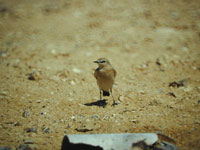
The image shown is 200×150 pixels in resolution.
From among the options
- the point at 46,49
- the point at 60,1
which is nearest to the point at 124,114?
the point at 46,49

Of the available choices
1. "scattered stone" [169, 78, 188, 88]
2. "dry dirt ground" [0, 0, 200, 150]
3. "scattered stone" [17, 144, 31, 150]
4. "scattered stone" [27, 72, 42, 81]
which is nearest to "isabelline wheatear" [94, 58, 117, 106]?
"dry dirt ground" [0, 0, 200, 150]

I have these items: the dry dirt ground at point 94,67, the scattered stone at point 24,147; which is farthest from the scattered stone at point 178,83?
the scattered stone at point 24,147

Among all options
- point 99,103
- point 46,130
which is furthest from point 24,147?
point 99,103

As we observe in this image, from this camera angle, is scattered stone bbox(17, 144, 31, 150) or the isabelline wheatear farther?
the isabelline wheatear

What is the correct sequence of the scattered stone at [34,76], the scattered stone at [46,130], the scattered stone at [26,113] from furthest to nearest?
1. the scattered stone at [34,76]
2. the scattered stone at [26,113]
3. the scattered stone at [46,130]

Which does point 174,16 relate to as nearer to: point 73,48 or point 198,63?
point 198,63

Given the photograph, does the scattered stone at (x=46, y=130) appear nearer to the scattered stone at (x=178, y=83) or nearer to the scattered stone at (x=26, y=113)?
the scattered stone at (x=26, y=113)

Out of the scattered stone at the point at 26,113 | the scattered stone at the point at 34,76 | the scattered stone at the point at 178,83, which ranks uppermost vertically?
the scattered stone at the point at 34,76

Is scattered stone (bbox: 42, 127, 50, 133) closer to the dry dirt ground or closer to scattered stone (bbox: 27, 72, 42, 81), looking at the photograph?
the dry dirt ground
